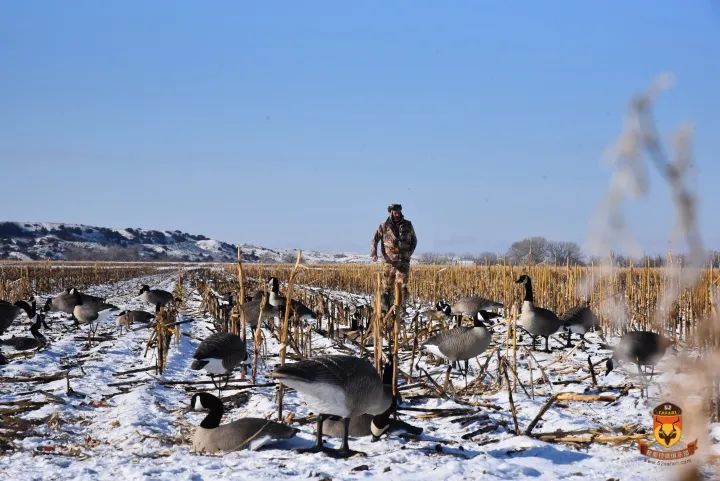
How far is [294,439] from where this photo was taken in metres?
5.96

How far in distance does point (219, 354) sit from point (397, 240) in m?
5.94

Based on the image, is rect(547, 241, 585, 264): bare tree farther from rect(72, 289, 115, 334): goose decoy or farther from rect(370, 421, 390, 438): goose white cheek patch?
rect(72, 289, 115, 334): goose decoy

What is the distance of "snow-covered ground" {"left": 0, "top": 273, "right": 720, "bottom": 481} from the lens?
15.6 feet

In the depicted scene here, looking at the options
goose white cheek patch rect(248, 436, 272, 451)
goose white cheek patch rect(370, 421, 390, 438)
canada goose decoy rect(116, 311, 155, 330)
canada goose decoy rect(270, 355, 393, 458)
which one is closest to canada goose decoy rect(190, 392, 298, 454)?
goose white cheek patch rect(248, 436, 272, 451)

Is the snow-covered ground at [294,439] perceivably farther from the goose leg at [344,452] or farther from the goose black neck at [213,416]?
the goose black neck at [213,416]

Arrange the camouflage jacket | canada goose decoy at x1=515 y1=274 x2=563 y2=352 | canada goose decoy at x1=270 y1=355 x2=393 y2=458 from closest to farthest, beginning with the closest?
canada goose decoy at x1=270 y1=355 x2=393 y2=458 → canada goose decoy at x1=515 y1=274 x2=563 y2=352 → the camouflage jacket

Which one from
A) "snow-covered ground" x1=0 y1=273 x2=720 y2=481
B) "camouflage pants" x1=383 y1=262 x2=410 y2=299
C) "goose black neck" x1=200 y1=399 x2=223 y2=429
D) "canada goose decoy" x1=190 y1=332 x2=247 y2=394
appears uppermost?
"camouflage pants" x1=383 y1=262 x2=410 y2=299

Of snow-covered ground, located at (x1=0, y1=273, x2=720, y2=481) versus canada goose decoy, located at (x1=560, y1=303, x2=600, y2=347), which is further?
canada goose decoy, located at (x1=560, y1=303, x2=600, y2=347)

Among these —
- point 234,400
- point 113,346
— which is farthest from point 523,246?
point 113,346

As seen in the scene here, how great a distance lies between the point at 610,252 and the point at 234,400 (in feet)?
24.3

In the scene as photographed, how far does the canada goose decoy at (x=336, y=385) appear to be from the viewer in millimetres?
5020

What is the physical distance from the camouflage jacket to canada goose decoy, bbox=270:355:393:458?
308 inches

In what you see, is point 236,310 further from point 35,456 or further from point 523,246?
point 35,456

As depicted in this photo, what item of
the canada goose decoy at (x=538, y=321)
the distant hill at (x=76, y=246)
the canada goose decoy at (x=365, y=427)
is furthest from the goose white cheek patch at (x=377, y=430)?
the distant hill at (x=76, y=246)
